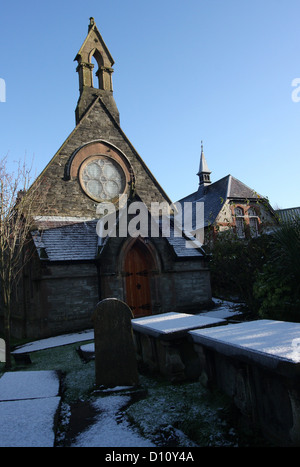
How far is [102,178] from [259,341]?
1329 cm

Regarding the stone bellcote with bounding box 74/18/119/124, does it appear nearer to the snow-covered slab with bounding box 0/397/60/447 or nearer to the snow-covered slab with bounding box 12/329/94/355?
the snow-covered slab with bounding box 12/329/94/355

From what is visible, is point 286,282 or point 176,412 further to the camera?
point 286,282

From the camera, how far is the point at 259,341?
11.6 ft

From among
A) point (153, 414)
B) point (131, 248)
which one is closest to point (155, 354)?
point (153, 414)

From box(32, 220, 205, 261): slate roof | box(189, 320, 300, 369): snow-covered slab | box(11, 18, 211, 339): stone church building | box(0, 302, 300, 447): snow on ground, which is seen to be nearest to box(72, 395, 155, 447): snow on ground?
box(0, 302, 300, 447): snow on ground

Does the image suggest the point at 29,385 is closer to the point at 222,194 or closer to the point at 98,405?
the point at 98,405

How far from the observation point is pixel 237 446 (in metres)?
3.06

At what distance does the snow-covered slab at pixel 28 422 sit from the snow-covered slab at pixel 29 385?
295mm

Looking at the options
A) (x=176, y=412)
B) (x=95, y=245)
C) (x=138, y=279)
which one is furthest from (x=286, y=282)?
(x=95, y=245)

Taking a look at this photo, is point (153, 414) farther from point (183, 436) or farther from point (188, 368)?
point (188, 368)

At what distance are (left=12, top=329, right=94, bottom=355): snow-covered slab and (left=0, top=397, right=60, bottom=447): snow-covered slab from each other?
5147mm

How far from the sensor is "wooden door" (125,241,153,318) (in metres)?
13.2

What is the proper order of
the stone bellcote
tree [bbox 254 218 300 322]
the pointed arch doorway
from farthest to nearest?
the stone bellcote < the pointed arch doorway < tree [bbox 254 218 300 322]

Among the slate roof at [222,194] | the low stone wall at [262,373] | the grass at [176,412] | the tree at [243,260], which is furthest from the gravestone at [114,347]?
the slate roof at [222,194]
